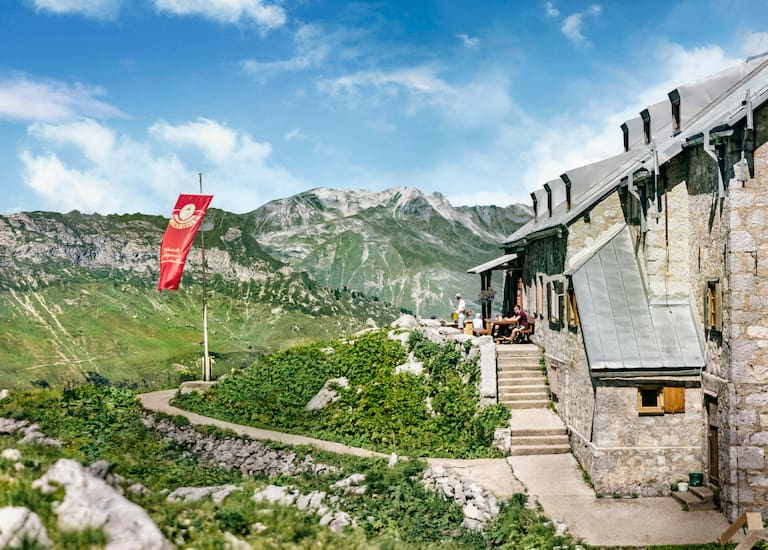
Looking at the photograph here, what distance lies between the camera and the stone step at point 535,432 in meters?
18.4

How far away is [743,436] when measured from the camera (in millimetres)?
13625

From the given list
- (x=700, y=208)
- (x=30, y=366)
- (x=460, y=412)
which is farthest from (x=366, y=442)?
(x=30, y=366)

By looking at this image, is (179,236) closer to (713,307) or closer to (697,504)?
(713,307)

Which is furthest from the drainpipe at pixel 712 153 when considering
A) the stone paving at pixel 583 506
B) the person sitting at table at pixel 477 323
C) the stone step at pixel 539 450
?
the person sitting at table at pixel 477 323

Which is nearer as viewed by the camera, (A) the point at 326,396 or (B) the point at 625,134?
(A) the point at 326,396

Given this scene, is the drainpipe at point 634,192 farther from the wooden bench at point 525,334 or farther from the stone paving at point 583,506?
the wooden bench at point 525,334

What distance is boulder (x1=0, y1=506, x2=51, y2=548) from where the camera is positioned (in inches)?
269

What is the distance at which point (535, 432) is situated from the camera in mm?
18484

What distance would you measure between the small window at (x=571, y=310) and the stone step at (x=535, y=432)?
3.11 metres

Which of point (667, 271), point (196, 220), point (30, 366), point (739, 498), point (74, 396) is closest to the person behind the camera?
point (739, 498)

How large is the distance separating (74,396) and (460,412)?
49.9 ft

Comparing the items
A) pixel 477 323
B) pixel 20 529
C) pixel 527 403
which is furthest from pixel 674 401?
pixel 20 529

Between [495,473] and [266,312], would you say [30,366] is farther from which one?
[495,473]

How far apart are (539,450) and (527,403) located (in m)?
2.57
